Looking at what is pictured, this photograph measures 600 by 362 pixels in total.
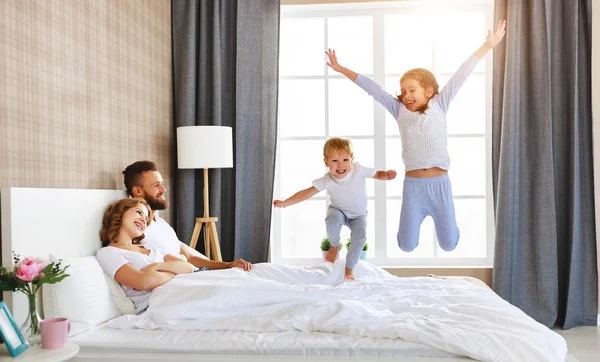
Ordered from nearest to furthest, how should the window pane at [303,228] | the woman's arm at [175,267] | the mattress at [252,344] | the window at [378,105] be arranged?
the mattress at [252,344], the woman's arm at [175,267], the window at [378,105], the window pane at [303,228]

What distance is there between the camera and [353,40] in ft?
15.9

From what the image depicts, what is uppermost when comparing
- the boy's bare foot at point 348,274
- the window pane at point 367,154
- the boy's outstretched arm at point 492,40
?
the boy's outstretched arm at point 492,40

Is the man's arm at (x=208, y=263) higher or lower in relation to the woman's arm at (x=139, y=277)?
lower

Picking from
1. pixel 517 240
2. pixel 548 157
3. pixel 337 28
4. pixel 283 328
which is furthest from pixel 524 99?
pixel 283 328

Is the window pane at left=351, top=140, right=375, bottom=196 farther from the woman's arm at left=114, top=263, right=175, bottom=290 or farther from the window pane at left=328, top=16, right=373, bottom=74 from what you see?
the woman's arm at left=114, top=263, right=175, bottom=290

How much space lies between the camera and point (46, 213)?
2682 mm

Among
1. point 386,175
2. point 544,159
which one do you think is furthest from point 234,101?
point 544,159

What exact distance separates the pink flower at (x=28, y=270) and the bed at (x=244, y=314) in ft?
1.18

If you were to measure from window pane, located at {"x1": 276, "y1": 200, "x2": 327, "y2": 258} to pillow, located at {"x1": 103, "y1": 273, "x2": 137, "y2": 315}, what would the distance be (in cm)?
211

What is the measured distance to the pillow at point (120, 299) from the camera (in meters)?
2.80

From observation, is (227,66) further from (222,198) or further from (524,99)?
(524,99)

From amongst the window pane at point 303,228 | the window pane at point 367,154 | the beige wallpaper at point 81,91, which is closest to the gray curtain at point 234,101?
the beige wallpaper at point 81,91

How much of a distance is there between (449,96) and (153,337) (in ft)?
7.12

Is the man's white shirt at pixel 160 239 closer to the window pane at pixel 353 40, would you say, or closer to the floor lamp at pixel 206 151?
the floor lamp at pixel 206 151
